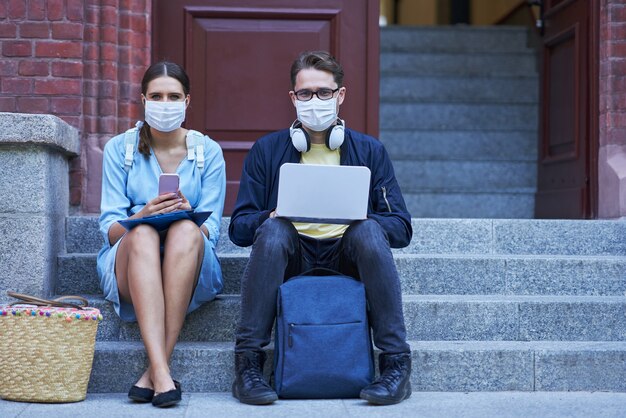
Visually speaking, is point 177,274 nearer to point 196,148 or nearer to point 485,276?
point 196,148

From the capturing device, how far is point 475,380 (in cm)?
404

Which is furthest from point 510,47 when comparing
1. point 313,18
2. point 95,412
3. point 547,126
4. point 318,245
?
point 95,412

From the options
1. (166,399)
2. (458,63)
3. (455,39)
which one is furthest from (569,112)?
(166,399)

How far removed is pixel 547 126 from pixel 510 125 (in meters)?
0.60

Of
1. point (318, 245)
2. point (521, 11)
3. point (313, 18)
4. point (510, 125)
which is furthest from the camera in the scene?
point (521, 11)

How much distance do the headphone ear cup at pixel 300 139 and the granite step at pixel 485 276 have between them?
2.56 ft

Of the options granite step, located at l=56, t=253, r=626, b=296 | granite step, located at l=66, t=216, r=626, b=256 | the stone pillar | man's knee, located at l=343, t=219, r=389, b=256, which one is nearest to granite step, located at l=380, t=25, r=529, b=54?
granite step, located at l=66, t=216, r=626, b=256

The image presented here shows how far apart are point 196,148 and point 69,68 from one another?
1190 millimetres

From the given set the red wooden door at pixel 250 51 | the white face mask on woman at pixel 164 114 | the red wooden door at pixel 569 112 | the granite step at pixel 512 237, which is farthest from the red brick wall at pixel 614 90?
the white face mask on woman at pixel 164 114

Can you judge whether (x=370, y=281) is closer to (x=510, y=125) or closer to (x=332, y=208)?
(x=332, y=208)

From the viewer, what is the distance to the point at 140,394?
3717mm

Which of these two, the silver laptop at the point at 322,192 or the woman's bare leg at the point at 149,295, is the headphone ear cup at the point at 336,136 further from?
the woman's bare leg at the point at 149,295

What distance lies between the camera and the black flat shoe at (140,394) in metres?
3.72

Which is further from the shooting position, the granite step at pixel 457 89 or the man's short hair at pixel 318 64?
the granite step at pixel 457 89
